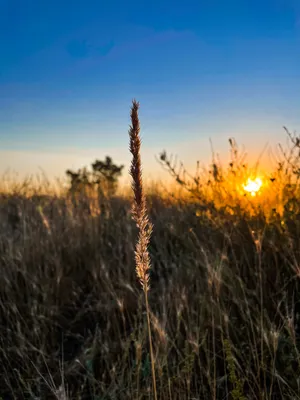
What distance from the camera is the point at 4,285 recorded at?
404 cm

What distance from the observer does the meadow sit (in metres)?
2.63

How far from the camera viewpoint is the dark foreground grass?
2.51 m

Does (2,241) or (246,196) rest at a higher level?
(246,196)

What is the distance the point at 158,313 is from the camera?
3.35 metres

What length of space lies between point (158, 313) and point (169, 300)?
379mm

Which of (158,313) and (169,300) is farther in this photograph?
(158,313)

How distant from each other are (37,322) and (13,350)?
275 millimetres

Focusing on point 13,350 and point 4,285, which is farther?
point 4,285

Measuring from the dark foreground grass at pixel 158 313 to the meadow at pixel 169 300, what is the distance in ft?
0.04

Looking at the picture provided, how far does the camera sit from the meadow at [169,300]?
104 inches

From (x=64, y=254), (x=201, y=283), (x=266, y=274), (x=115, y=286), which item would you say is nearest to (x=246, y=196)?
(x=266, y=274)

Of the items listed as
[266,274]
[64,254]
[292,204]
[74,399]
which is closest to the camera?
[74,399]

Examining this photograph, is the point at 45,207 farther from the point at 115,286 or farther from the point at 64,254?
the point at 115,286

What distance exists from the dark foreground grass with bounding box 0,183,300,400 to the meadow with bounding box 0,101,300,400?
0.04 feet
